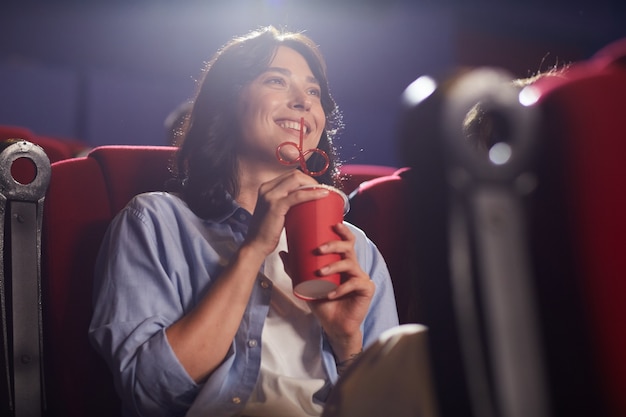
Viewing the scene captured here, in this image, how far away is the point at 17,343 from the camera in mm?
842

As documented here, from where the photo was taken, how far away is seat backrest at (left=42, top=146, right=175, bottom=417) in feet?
2.88

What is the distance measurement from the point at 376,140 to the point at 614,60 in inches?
60.5

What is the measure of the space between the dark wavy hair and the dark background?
46.8 inches

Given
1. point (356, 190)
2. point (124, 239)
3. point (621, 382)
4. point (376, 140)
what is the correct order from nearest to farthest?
point (621, 382) < point (124, 239) < point (356, 190) < point (376, 140)

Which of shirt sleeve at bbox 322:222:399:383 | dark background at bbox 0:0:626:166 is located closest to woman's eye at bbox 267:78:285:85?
shirt sleeve at bbox 322:222:399:383

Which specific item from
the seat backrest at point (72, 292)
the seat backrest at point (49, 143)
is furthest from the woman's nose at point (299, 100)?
the seat backrest at point (49, 143)

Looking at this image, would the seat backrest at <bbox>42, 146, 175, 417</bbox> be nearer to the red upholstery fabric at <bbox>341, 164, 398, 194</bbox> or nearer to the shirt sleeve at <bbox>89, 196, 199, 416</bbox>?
the shirt sleeve at <bbox>89, 196, 199, 416</bbox>

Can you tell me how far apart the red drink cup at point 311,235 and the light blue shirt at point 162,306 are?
11cm

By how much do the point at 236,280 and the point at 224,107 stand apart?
0.32 m

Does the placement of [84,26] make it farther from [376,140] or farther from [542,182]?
[542,182]

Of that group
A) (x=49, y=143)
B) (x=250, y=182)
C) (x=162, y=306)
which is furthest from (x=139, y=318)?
(x=49, y=143)

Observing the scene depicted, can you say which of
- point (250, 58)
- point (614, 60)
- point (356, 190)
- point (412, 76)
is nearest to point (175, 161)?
point (250, 58)

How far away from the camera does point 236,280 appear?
787 millimetres

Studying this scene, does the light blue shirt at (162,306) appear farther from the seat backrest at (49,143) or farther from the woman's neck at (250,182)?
the seat backrest at (49,143)
